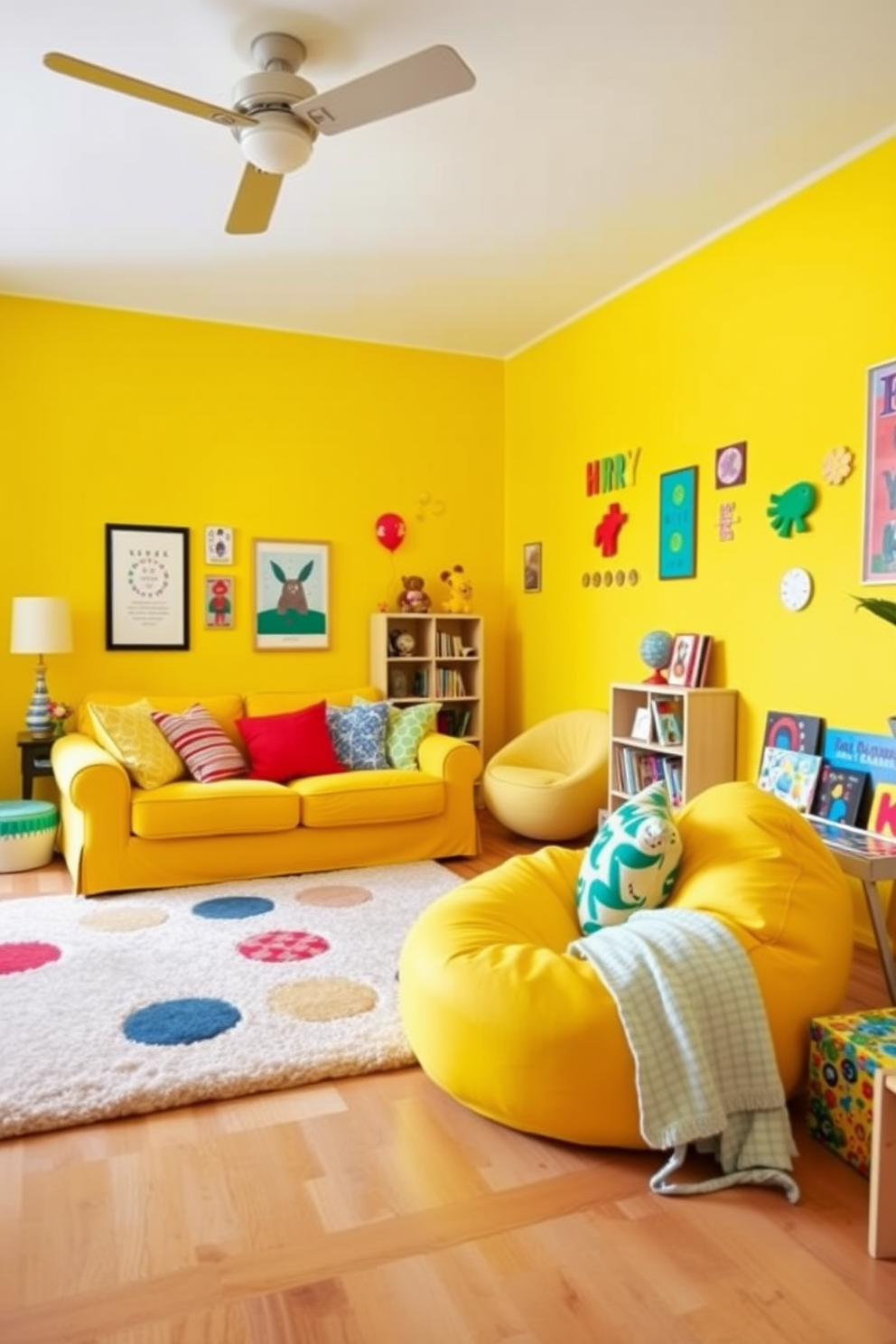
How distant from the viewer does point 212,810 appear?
4.05 m

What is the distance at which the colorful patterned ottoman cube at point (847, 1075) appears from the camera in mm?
1946

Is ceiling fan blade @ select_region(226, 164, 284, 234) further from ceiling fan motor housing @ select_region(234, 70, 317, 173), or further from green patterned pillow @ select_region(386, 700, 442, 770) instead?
green patterned pillow @ select_region(386, 700, 442, 770)

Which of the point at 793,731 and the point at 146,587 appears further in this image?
the point at 146,587

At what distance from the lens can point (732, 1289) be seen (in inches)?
64.7

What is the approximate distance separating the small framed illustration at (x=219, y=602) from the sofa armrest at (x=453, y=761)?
4.84 feet

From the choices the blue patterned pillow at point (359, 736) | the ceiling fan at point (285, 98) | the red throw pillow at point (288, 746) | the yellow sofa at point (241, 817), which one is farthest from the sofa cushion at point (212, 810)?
the ceiling fan at point (285, 98)

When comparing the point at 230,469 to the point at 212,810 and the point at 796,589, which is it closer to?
the point at 212,810

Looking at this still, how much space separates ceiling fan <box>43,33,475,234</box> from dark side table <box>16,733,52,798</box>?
2.70 meters

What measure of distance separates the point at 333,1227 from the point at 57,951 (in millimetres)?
1825

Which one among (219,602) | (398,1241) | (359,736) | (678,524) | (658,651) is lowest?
(398,1241)

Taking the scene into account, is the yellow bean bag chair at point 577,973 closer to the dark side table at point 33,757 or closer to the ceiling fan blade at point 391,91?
the ceiling fan blade at point 391,91

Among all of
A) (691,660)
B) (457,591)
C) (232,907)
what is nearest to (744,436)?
(691,660)

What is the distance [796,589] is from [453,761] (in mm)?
1786

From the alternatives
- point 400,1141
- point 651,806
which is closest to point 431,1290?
point 400,1141
